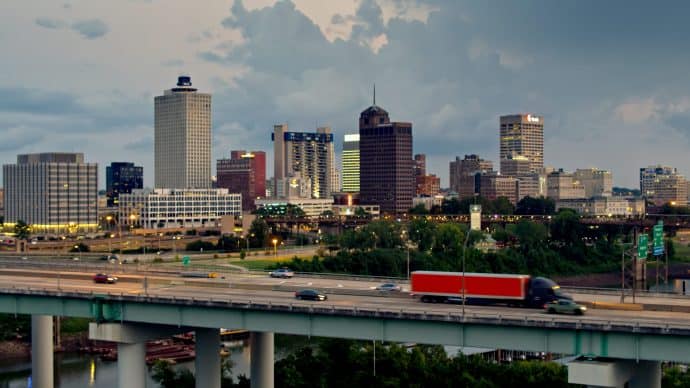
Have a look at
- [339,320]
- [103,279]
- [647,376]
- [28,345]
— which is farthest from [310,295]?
[28,345]

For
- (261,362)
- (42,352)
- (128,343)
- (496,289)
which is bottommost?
Answer: (42,352)

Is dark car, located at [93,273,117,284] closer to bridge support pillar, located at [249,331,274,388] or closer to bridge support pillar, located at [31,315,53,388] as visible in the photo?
bridge support pillar, located at [31,315,53,388]

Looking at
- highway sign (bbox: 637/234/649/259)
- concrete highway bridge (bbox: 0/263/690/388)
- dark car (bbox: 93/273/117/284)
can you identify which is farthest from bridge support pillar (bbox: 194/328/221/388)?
highway sign (bbox: 637/234/649/259)

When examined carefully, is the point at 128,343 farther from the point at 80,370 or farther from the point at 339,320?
the point at 80,370

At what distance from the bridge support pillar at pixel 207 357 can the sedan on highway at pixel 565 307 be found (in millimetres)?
24159

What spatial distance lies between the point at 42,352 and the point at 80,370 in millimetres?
18821

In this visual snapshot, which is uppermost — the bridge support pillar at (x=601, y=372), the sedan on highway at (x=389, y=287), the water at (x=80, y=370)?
the sedan on highway at (x=389, y=287)

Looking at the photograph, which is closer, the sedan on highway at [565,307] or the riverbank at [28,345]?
the sedan on highway at [565,307]

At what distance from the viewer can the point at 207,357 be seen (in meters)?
69.9

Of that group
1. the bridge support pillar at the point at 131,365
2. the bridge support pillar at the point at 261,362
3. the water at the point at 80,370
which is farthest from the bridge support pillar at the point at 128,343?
the water at the point at 80,370

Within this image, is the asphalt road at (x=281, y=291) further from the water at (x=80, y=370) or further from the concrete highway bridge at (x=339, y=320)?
the water at (x=80, y=370)

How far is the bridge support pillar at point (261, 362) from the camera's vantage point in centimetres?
7444

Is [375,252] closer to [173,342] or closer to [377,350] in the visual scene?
[173,342]

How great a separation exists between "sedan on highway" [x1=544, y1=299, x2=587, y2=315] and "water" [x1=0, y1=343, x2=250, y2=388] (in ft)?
148
